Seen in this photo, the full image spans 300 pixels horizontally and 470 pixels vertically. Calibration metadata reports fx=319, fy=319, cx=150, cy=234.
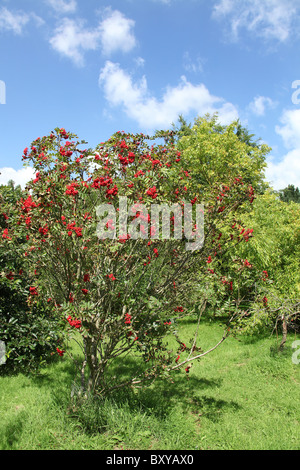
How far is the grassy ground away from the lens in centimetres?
376

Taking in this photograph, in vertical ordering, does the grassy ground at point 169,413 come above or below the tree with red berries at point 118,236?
below

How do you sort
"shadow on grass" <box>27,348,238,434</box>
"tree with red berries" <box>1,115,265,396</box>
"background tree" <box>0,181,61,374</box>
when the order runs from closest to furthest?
"tree with red berries" <box>1,115,265,396</box> → "shadow on grass" <box>27,348,238,434</box> → "background tree" <box>0,181,61,374</box>

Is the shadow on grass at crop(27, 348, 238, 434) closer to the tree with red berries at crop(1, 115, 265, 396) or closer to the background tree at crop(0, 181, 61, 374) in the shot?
the tree with red berries at crop(1, 115, 265, 396)

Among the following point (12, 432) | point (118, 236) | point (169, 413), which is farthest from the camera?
point (169, 413)

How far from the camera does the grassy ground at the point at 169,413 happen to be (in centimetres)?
376

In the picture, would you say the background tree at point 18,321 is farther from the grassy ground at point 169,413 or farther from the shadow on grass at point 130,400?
the shadow on grass at point 130,400

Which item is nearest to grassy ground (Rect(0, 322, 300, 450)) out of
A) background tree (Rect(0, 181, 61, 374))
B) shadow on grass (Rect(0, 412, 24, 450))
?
shadow on grass (Rect(0, 412, 24, 450))

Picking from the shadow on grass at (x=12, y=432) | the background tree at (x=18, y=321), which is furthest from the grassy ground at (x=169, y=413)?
the background tree at (x=18, y=321)

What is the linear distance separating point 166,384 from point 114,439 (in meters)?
2.28

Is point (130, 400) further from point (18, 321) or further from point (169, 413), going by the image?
point (18, 321)

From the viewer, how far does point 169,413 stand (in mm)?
4453

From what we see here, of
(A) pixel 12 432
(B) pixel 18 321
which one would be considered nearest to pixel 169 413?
(A) pixel 12 432

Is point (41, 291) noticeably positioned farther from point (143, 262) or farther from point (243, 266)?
point (243, 266)

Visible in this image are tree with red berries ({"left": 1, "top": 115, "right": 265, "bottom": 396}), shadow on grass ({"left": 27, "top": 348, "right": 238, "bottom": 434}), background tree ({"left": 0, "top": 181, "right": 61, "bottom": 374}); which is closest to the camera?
tree with red berries ({"left": 1, "top": 115, "right": 265, "bottom": 396})
